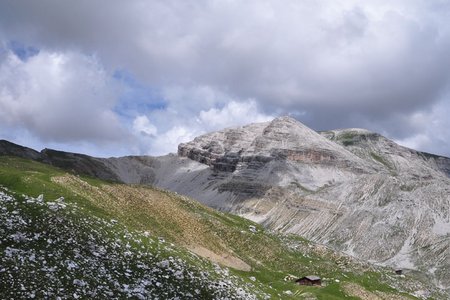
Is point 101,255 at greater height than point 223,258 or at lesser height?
greater

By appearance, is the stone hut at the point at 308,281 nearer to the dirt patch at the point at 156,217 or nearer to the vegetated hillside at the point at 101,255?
the vegetated hillside at the point at 101,255

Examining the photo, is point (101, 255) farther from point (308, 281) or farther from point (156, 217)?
point (308, 281)

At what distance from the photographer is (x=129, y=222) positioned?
55375mm

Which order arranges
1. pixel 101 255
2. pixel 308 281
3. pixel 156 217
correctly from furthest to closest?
pixel 308 281
pixel 156 217
pixel 101 255

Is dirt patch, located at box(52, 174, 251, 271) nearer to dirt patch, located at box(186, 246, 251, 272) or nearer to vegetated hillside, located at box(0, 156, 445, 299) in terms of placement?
dirt patch, located at box(186, 246, 251, 272)

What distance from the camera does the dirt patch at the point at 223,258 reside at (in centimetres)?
6155

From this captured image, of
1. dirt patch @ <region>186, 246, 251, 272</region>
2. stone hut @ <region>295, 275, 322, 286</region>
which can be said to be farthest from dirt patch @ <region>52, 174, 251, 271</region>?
stone hut @ <region>295, 275, 322, 286</region>

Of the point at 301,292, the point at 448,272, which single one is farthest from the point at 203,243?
the point at 448,272

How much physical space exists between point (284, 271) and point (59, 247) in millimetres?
53337

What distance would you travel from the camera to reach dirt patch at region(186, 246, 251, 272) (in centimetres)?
6155

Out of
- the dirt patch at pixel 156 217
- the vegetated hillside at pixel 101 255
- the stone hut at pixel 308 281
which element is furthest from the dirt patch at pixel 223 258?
the stone hut at pixel 308 281

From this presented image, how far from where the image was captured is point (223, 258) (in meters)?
65.6

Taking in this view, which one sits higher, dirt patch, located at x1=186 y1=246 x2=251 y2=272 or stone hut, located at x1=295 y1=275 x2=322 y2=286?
dirt patch, located at x1=186 y1=246 x2=251 y2=272

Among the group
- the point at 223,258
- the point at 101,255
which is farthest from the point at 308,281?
the point at 101,255
